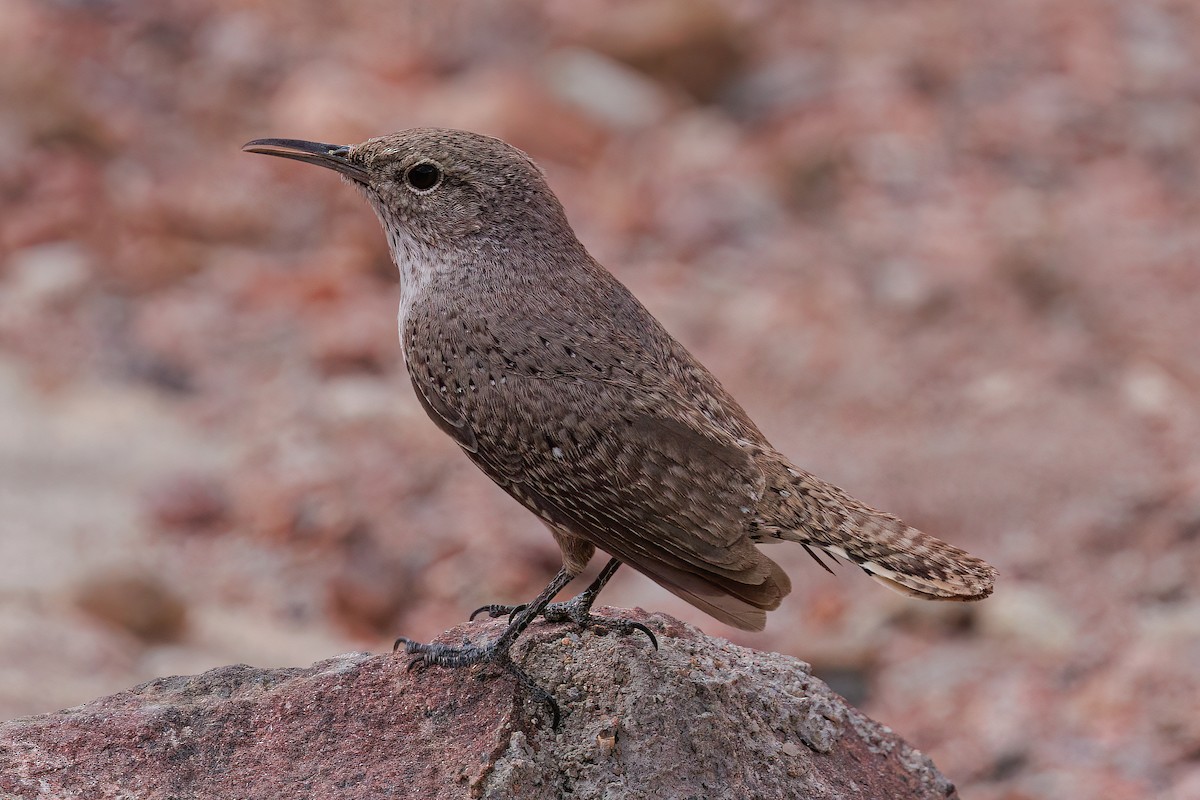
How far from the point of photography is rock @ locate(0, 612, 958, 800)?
175 inches

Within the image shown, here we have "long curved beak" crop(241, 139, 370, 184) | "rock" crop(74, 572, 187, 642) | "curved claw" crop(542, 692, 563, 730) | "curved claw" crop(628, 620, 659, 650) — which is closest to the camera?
"curved claw" crop(542, 692, 563, 730)

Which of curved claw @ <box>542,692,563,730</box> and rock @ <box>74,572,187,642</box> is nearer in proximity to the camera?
curved claw @ <box>542,692,563,730</box>

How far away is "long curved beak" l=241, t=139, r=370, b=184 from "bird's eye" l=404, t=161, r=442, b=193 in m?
0.18

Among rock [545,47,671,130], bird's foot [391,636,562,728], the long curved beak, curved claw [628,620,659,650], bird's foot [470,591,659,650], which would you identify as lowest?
bird's foot [391,636,562,728]

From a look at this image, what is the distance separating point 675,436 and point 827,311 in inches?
290

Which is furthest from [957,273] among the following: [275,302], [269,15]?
[269,15]

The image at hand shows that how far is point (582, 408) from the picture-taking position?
4.64m

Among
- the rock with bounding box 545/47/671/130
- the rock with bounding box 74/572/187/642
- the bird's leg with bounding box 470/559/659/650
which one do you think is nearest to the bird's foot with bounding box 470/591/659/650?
the bird's leg with bounding box 470/559/659/650

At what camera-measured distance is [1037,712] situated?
798 centimetres

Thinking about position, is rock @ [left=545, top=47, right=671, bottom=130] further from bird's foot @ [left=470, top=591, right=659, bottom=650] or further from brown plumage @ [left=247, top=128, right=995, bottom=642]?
bird's foot @ [left=470, top=591, right=659, bottom=650]

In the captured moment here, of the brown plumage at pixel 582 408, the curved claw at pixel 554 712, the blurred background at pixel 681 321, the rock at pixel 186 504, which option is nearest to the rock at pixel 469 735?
the curved claw at pixel 554 712

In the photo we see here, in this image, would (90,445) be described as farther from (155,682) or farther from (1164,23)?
(1164,23)

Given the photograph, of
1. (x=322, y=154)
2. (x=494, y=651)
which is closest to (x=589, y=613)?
(x=494, y=651)

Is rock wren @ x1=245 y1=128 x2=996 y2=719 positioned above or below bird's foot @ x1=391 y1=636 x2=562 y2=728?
above
